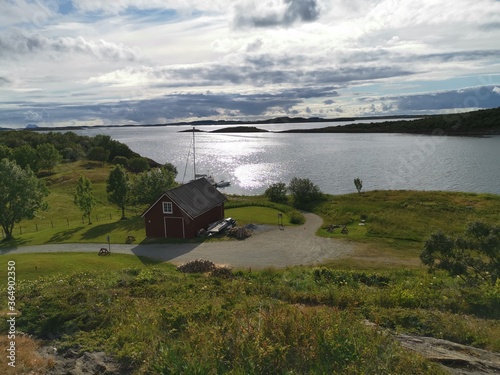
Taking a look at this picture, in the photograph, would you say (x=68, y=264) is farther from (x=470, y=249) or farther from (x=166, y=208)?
(x=470, y=249)

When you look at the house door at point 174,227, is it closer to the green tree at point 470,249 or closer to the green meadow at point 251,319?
the green meadow at point 251,319

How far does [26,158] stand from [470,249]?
321 feet

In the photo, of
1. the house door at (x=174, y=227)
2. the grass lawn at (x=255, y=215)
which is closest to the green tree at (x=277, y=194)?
the grass lawn at (x=255, y=215)

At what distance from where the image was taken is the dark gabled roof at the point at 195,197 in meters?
37.7

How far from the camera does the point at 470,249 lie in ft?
64.7

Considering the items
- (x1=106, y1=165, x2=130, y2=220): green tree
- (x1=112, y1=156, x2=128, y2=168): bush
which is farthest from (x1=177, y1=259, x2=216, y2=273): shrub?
(x1=112, y1=156, x2=128, y2=168): bush

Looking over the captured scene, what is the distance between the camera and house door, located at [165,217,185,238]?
1471 inches

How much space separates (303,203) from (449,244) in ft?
113

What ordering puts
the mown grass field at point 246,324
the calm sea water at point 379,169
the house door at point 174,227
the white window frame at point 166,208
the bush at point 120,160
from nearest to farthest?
the mown grass field at point 246,324 → the house door at point 174,227 → the white window frame at point 166,208 → the calm sea water at point 379,169 → the bush at point 120,160

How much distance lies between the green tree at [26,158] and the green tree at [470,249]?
94291 millimetres

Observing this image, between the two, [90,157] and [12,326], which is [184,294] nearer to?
[12,326]

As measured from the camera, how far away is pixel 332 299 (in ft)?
45.5

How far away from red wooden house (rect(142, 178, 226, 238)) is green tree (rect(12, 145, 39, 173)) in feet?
224

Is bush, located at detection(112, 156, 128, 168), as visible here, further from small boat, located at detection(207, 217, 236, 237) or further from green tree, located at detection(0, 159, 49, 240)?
small boat, located at detection(207, 217, 236, 237)
